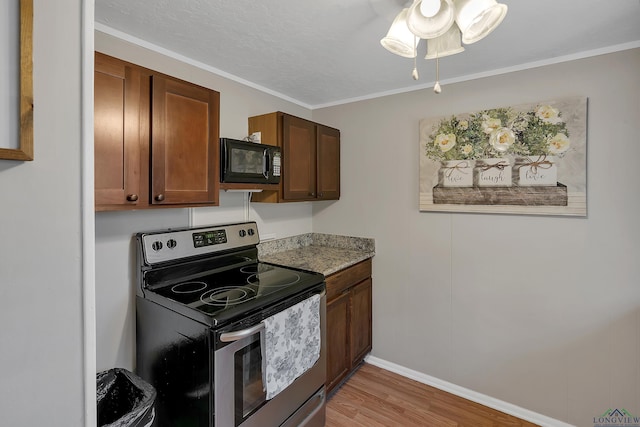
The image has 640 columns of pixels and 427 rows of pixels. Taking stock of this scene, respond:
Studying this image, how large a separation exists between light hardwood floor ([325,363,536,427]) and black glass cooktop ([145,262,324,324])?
1.03 meters

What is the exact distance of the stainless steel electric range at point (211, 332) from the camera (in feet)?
4.23

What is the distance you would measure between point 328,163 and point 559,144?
1.64 meters

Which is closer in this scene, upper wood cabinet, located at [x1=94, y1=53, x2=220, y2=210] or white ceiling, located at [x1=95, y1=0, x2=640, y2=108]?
upper wood cabinet, located at [x1=94, y1=53, x2=220, y2=210]

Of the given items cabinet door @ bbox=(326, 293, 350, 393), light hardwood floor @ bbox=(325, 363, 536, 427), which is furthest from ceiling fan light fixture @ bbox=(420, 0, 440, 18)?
light hardwood floor @ bbox=(325, 363, 536, 427)

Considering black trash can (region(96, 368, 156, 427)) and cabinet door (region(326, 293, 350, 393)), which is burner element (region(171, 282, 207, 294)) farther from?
cabinet door (region(326, 293, 350, 393))

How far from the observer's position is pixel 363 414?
2.07m

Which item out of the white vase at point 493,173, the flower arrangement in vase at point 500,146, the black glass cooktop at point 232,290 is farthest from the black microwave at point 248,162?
the white vase at point 493,173

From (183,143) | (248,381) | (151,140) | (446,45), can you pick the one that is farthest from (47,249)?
(446,45)

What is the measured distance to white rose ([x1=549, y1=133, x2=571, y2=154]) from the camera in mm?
1870

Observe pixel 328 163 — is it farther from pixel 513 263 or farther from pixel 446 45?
pixel 513 263

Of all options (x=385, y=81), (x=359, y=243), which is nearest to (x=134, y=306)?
(x=359, y=243)

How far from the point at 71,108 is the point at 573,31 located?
228cm

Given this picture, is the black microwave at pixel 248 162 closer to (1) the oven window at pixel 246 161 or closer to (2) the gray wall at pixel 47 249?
(1) the oven window at pixel 246 161

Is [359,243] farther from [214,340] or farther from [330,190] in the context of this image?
[214,340]
